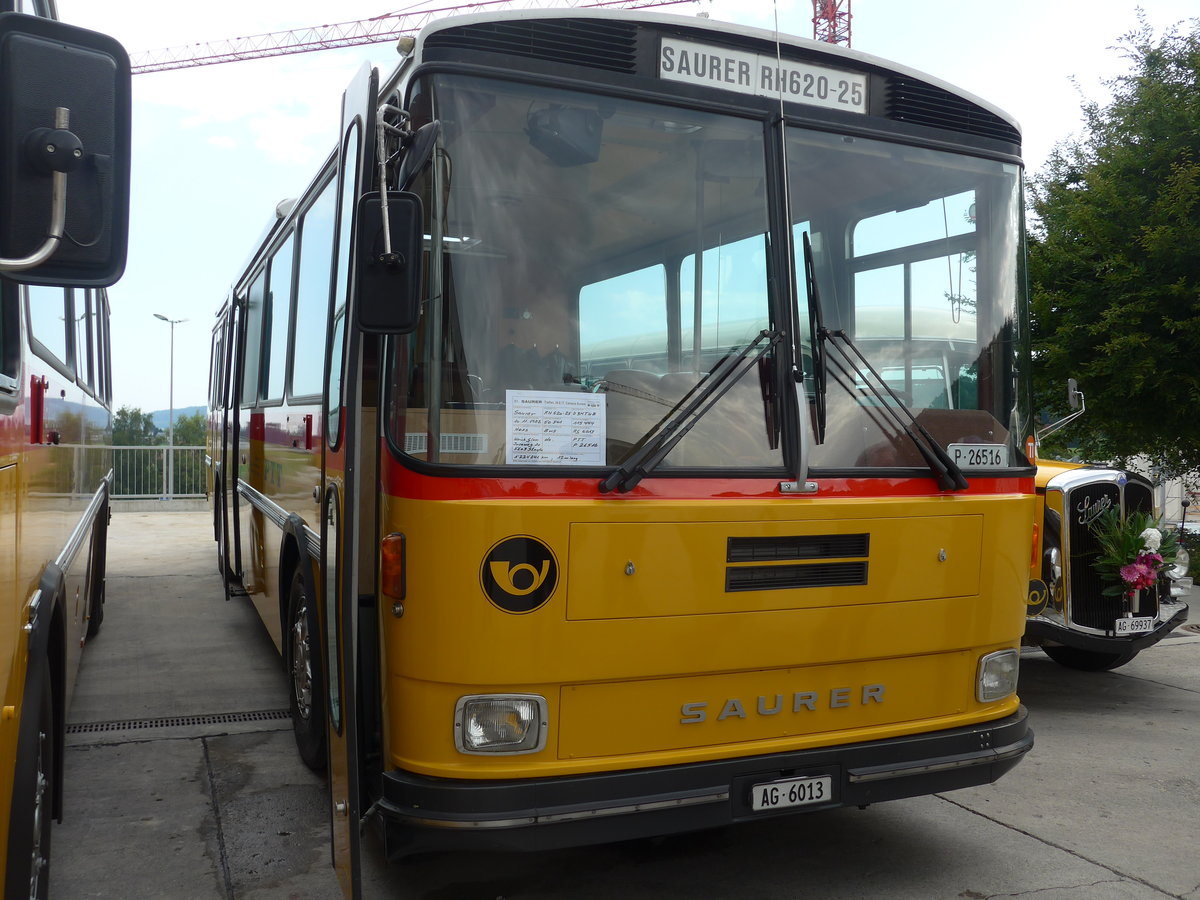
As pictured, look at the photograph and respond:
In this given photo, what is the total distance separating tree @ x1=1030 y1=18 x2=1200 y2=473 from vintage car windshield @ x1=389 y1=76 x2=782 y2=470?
10.5 metres

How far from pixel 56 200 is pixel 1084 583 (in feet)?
21.3

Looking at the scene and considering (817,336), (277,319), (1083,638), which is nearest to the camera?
(817,336)

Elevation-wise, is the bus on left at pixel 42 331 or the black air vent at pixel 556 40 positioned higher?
the black air vent at pixel 556 40

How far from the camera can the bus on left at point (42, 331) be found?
182 centimetres

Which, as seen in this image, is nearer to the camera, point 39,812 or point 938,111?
point 39,812

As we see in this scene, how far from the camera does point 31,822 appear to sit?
249cm

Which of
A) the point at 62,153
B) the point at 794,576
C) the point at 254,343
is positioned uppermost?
the point at 254,343

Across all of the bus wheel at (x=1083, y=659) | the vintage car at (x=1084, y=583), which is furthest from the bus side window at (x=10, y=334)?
the bus wheel at (x=1083, y=659)

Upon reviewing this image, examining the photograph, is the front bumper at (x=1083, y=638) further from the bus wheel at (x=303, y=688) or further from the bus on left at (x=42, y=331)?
the bus on left at (x=42, y=331)

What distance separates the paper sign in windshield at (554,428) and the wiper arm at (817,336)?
769mm

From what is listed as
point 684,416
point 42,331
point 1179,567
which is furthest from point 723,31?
point 1179,567

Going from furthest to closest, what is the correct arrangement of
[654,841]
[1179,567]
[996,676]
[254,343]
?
[254,343] → [1179,567] → [654,841] → [996,676]

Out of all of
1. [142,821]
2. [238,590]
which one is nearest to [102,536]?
[238,590]

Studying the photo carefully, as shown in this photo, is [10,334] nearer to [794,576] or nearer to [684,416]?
[684,416]
